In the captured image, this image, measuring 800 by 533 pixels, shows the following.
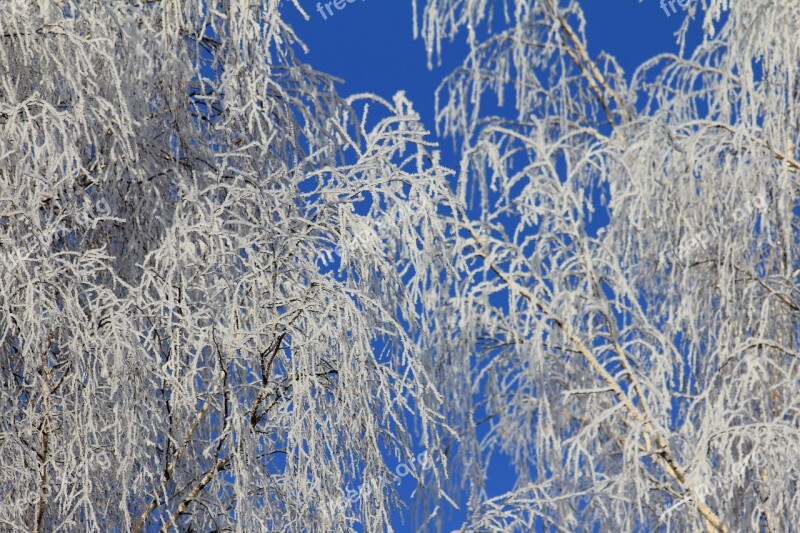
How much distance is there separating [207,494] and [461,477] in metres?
1.14

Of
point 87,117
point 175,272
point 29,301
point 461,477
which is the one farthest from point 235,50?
point 461,477

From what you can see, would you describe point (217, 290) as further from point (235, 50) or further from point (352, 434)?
point (235, 50)

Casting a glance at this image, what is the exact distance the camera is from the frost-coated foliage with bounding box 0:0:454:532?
3242 millimetres

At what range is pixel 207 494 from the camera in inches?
150

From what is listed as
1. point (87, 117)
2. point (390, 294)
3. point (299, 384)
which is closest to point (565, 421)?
point (390, 294)

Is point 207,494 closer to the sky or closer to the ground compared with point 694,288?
closer to the ground

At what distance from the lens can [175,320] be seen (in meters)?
3.75

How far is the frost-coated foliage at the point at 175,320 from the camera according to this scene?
324 centimetres

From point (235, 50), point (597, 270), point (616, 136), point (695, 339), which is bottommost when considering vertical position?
point (695, 339)

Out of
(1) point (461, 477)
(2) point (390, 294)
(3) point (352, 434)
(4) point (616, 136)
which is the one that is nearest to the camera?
(3) point (352, 434)

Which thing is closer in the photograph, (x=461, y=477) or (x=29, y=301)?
A: (x=29, y=301)

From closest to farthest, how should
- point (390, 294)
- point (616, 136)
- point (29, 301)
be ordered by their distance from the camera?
point (29, 301) < point (390, 294) < point (616, 136)

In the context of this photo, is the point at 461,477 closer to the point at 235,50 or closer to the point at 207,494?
the point at 207,494

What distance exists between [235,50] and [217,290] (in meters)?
1.24
